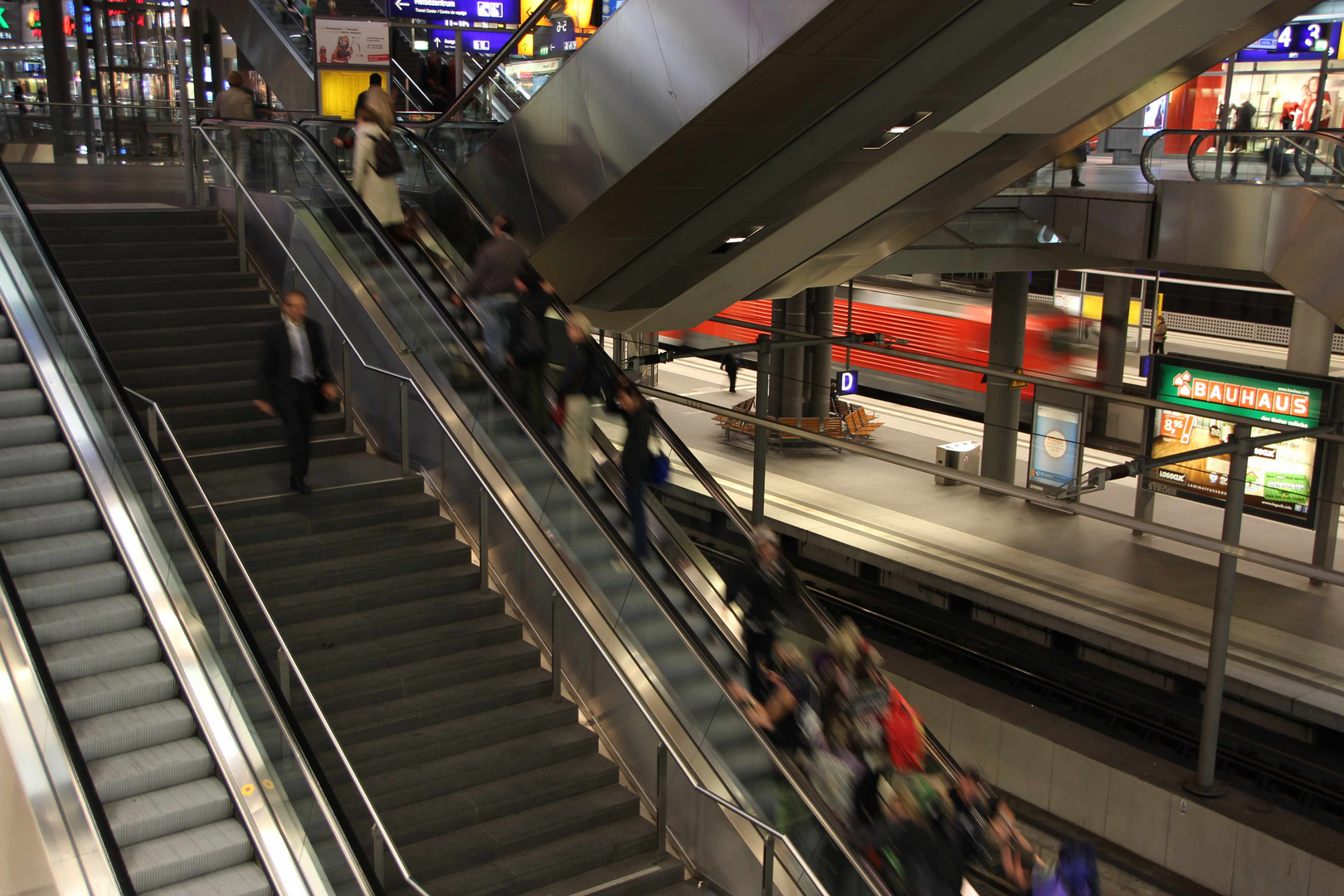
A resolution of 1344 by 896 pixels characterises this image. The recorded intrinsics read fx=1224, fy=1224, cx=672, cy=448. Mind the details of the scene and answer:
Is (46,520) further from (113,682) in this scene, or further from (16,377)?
(16,377)

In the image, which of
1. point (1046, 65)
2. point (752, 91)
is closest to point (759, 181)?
point (752, 91)

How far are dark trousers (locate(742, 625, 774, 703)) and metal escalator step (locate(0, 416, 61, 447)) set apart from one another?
4570 mm

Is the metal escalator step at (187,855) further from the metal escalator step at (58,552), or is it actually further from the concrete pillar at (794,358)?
the concrete pillar at (794,358)

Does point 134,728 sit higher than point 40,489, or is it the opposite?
point 40,489

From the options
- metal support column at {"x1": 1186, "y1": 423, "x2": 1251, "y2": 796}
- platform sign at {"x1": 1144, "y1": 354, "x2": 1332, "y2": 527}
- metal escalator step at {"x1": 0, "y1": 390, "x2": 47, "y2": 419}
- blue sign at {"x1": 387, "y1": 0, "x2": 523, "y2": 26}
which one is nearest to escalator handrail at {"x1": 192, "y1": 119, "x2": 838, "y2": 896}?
metal escalator step at {"x1": 0, "y1": 390, "x2": 47, "y2": 419}

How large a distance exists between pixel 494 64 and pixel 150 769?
24.5 ft

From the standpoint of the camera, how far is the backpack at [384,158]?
10008mm

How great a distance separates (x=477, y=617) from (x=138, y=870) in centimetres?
260

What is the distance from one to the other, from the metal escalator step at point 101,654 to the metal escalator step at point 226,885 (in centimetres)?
139

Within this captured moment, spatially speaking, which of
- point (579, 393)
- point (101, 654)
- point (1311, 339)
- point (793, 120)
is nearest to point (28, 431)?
point (101, 654)

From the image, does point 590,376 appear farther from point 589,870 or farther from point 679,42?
point 589,870

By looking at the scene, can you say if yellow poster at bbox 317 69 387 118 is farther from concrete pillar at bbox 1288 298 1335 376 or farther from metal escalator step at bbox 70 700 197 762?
concrete pillar at bbox 1288 298 1335 376

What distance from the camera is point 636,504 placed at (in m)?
8.12

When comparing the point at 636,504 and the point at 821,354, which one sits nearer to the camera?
the point at 636,504
